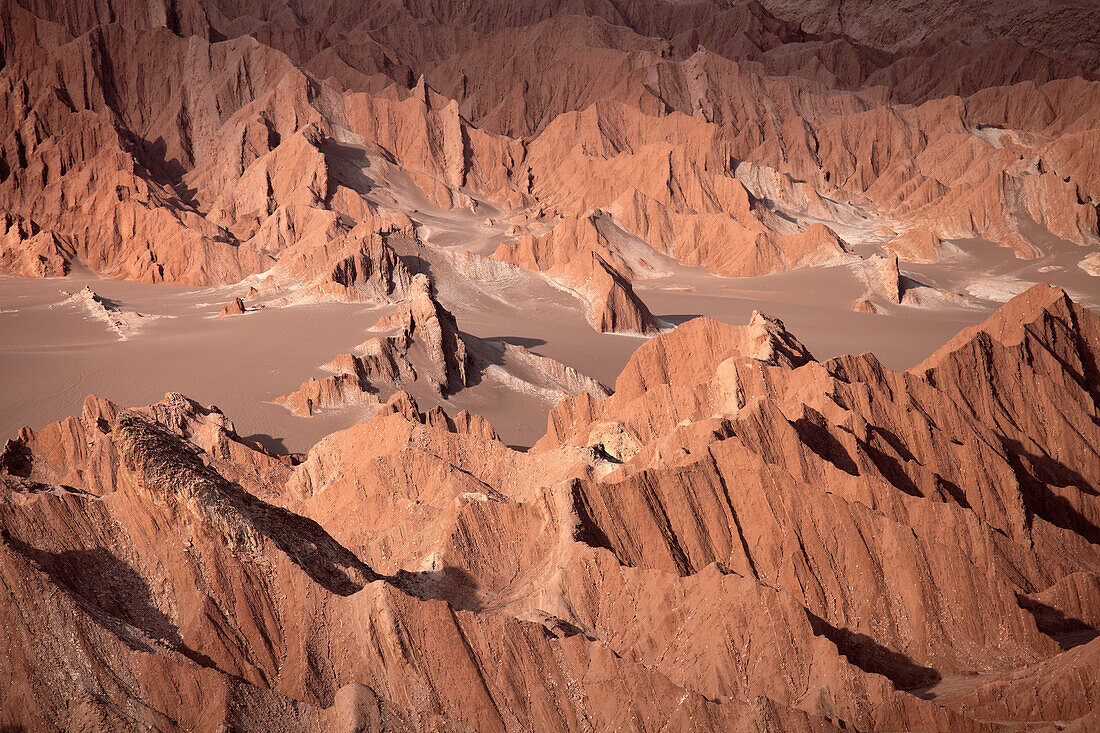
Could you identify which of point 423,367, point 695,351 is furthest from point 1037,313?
point 423,367

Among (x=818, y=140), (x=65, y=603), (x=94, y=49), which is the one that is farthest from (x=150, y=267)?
(x=818, y=140)

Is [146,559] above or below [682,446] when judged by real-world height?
above


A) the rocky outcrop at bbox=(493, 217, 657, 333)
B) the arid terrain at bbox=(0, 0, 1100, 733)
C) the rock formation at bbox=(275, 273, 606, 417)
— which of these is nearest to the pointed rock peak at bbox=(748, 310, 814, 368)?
the arid terrain at bbox=(0, 0, 1100, 733)

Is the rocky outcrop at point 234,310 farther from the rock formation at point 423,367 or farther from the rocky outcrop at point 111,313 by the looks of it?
the rock formation at point 423,367

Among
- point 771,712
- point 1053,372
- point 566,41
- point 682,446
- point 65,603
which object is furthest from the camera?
point 566,41

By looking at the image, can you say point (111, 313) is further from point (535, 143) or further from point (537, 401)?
point (535, 143)

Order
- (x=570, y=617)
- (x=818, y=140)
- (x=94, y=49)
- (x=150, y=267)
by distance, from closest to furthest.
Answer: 1. (x=570, y=617)
2. (x=150, y=267)
3. (x=94, y=49)
4. (x=818, y=140)

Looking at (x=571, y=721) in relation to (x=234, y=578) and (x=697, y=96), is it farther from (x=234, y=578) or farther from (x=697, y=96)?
(x=697, y=96)

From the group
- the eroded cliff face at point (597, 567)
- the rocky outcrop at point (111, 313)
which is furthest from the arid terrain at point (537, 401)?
the rocky outcrop at point (111, 313)
